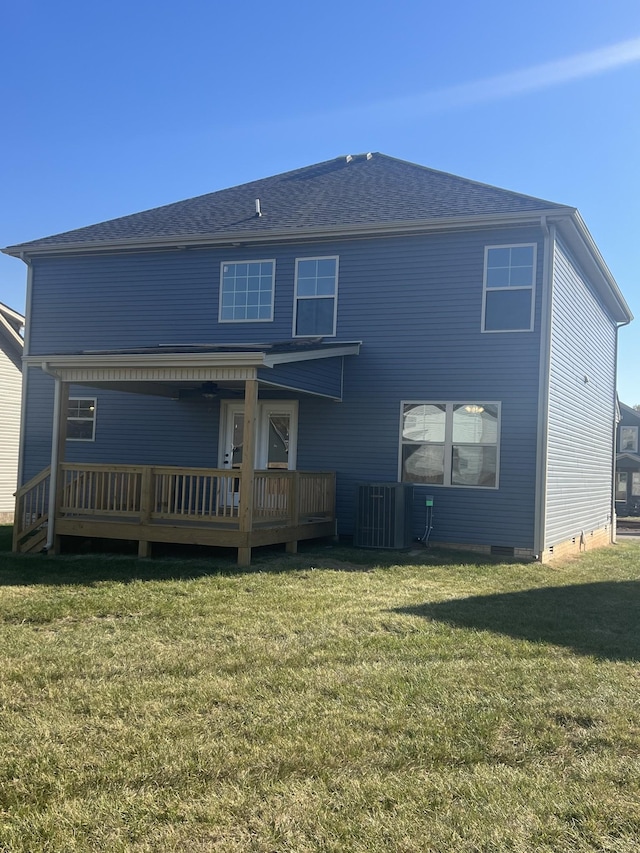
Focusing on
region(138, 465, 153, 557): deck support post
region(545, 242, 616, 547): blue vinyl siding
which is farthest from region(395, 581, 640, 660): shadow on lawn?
region(138, 465, 153, 557): deck support post

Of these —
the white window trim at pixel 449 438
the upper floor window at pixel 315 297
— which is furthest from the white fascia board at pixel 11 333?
the white window trim at pixel 449 438

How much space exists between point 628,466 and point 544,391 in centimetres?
3000

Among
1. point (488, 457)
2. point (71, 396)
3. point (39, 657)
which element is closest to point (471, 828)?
point (39, 657)

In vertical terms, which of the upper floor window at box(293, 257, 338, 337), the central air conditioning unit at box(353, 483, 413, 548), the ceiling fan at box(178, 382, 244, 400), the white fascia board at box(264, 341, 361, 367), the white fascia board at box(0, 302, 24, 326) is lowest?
the central air conditioning unit at box(353, 483, 413, 548)

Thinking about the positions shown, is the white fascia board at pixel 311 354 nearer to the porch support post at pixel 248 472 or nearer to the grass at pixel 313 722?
the porch support post at pixel 248 472

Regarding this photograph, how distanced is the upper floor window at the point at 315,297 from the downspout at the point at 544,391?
358 centimetres

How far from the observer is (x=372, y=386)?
13.1 m

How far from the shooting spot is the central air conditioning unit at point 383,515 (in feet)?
39.5

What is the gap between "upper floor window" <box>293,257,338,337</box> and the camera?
13.5 metres

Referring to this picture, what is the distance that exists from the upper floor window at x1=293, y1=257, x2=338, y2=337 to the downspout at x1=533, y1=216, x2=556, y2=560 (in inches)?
141

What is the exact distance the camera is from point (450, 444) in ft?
41.5

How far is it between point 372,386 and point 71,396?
615 centimetres

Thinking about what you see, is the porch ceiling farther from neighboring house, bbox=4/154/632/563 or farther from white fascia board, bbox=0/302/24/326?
white fascia board, bbox=0/302/24/326

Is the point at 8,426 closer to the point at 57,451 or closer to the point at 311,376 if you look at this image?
the point at 57,451
